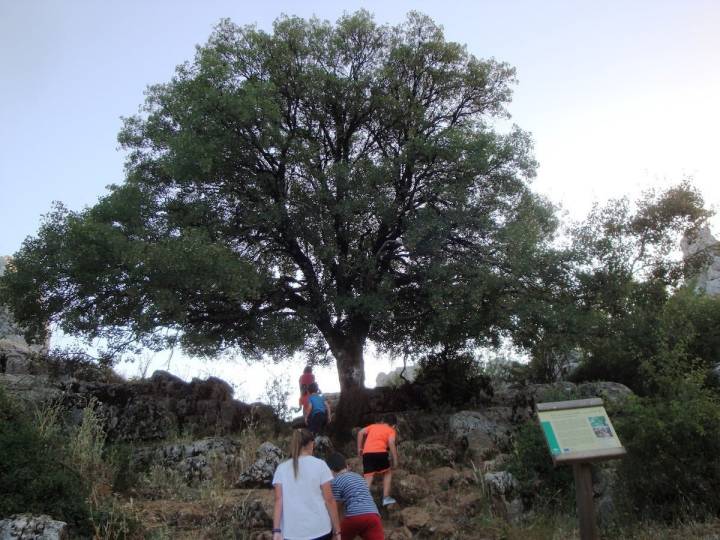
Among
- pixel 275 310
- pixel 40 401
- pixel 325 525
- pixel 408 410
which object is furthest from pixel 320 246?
pixel 325 525

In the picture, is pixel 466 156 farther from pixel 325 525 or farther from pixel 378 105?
pixel 325 525

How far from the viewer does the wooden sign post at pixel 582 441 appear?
7.20 metres

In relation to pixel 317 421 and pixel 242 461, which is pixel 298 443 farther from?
pixel 317 421

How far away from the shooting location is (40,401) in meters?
13.8

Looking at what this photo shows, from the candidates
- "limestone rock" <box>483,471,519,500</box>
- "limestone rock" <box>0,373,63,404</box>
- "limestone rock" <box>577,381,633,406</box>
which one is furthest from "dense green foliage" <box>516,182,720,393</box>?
"limestone rock" <box>0,373,63,404</box>

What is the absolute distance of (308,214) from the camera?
16141 millimetres

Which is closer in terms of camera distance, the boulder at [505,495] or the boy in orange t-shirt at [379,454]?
the boulder at [505,495]

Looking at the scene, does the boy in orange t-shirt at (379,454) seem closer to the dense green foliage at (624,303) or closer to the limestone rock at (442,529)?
the limestone rock at (442,529)

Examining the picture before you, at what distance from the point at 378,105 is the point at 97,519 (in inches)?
512

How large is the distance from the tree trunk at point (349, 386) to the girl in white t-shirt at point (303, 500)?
10377 millimetres

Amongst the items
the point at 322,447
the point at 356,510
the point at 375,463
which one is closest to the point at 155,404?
the point at 322,447

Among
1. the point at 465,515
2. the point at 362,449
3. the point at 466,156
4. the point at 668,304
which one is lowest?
the point at 465,515

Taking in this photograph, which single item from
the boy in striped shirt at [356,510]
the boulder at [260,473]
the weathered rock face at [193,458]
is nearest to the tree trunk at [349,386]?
the weathered rock face at [193,458]

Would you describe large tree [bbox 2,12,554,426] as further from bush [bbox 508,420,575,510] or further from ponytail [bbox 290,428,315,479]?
ponytail [bbox 290,428,315,479]
